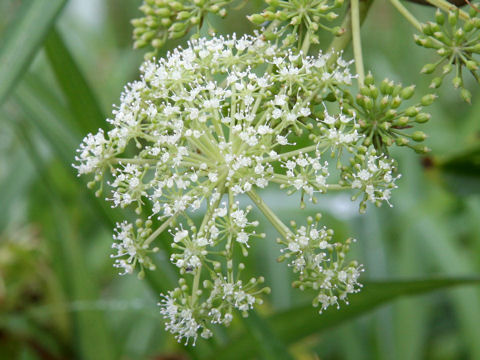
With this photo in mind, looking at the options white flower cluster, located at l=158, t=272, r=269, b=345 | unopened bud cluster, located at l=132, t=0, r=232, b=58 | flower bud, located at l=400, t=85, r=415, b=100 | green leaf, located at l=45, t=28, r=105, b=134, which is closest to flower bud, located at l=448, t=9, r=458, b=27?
flower bud, located at l=400, t=85, r=415, b=100

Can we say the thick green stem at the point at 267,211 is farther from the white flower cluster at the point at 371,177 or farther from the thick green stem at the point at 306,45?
the thick green stem at the point at 306,45

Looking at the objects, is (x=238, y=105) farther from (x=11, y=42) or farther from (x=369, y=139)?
(x=11, y=42)

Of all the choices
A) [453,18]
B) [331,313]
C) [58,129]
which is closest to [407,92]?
[453,18]

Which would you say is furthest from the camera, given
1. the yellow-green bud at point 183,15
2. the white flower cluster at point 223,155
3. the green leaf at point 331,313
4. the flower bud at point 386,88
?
the green leaf at point 331,313

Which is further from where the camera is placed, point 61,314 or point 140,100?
point 61,314

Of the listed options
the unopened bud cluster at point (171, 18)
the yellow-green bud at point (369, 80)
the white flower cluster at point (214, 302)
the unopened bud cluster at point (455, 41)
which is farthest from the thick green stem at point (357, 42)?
the white flower cluster at point (214, 302)

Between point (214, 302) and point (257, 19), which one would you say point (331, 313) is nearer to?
point (214, 302)

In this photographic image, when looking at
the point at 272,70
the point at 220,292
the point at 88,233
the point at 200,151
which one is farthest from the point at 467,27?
the point at 88,233
